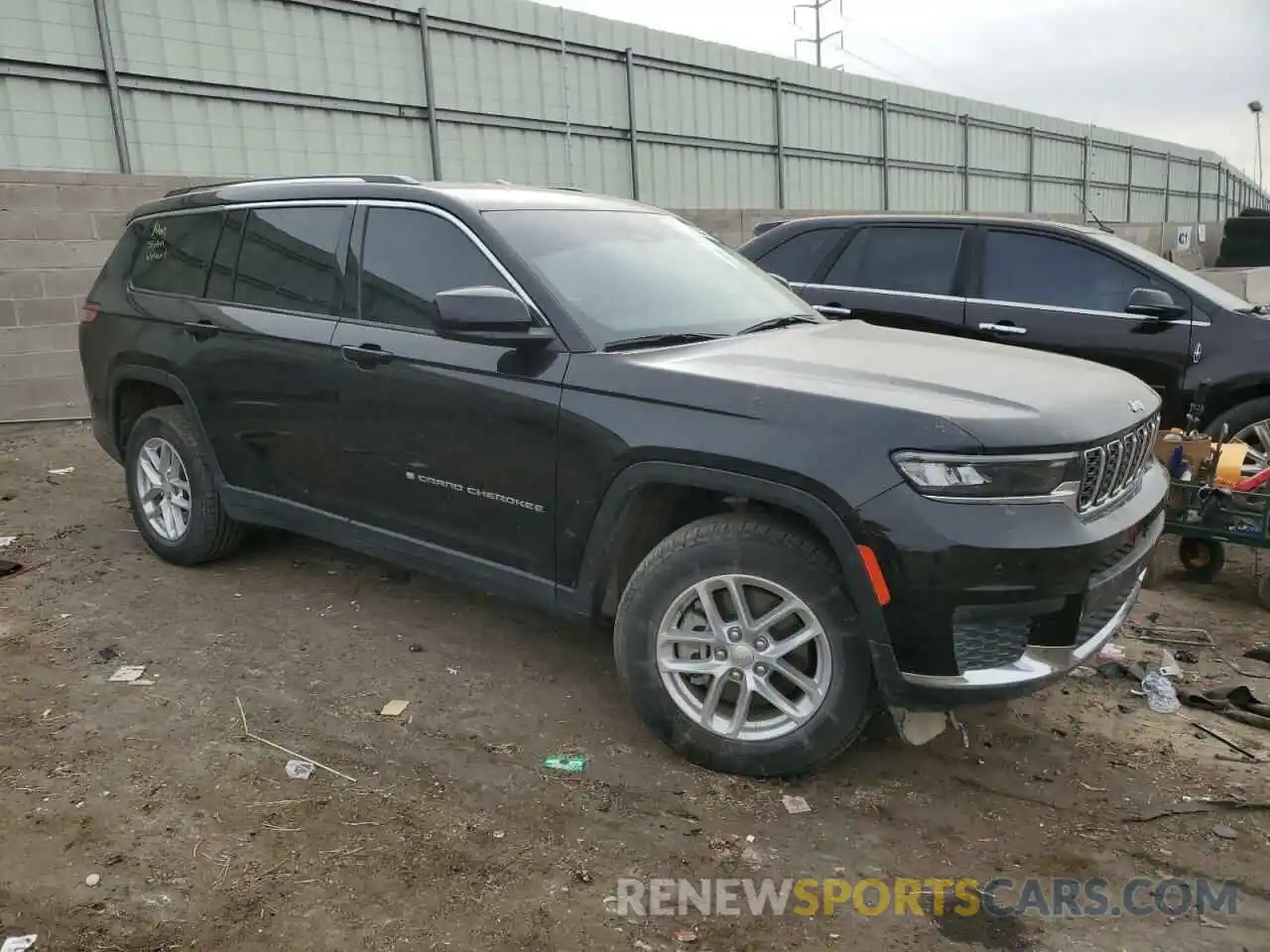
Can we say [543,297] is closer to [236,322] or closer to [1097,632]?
[236,322]

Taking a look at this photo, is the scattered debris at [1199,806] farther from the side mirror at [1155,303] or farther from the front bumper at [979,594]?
the side mirror at [1155,303]

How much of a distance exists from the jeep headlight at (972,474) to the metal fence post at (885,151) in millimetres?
19581

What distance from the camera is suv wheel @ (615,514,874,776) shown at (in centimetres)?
300

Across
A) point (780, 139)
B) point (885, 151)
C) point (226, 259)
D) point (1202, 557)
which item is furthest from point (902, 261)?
point (885, 151)

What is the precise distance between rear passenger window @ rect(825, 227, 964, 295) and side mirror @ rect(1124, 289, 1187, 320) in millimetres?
1116

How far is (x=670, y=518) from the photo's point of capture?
344 cm

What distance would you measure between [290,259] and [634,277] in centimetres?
164

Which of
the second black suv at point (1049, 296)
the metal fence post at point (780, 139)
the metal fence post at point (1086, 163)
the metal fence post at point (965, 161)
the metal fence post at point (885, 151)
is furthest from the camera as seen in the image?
the metal fence post at point (1086, 163)

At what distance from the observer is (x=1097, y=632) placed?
313 cm

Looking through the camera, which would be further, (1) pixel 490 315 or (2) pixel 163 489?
(2) pixel 163 489

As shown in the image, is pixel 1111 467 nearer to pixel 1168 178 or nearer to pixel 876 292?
pixel 876 292

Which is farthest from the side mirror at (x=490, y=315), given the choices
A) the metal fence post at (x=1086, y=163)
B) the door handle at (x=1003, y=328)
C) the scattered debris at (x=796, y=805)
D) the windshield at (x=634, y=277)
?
the metal fence post at (x=1086, y=163)

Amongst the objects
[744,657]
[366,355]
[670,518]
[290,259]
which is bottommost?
[744,657]

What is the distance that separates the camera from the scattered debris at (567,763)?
332cm
